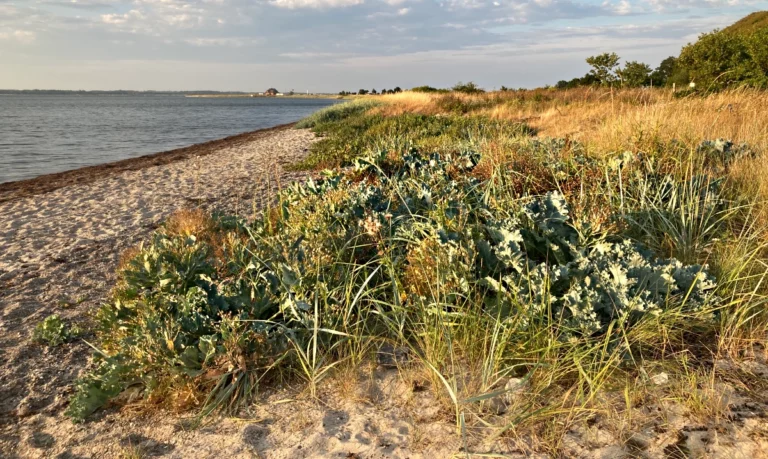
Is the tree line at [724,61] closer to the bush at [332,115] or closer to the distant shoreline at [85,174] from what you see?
the distant shoreline at [85,174]

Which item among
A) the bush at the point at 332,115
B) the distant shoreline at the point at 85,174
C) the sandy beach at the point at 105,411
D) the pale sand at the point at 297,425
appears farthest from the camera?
the bush at the point at 332,115

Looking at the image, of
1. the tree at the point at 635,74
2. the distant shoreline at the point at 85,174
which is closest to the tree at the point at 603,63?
the tree at the point at 635,74

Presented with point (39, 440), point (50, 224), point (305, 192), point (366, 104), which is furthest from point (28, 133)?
point (39, 440)

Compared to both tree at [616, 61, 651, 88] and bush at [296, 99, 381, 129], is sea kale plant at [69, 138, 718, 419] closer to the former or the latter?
tree at [616, 61, 651, 88]

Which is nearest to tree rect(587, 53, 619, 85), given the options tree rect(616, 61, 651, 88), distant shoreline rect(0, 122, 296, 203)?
tree rect(616, 61, 651, 88)

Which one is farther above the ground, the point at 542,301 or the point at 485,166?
the point at 485,166

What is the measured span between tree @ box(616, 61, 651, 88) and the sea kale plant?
53.2ft

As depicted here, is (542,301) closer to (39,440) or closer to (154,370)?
(154,370)

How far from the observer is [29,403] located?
111 inches

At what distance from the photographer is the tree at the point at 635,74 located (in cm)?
1777

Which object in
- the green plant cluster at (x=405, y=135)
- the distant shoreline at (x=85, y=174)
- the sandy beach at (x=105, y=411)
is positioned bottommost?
the sandy beach at (x=105, y=411)

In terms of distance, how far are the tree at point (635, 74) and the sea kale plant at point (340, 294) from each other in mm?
16210

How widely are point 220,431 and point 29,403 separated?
4.40 ft

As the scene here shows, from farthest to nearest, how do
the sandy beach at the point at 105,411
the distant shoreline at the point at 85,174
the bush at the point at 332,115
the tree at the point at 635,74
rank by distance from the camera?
the bush at the point at 332,115
the tree at the point at 635,74
the distant shoreline at the point at 85,174
the sandy beach at the point at 105,411
